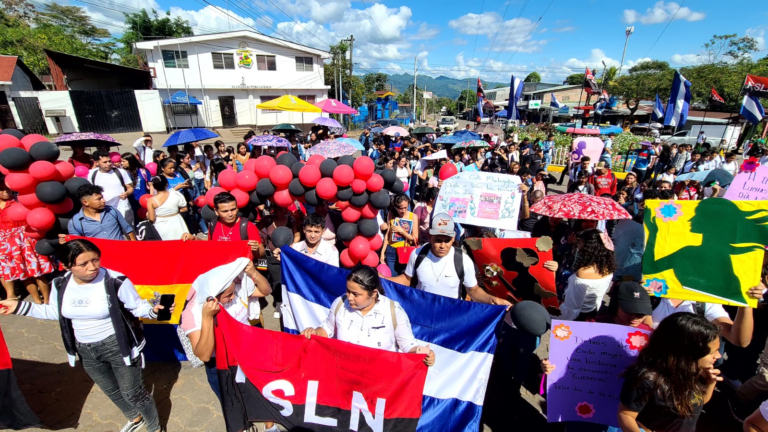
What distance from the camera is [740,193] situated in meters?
3.77

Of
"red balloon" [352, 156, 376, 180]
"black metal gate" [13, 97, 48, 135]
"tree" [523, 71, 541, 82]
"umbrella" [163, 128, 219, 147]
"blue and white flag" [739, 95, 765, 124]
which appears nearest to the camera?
"red balloon" [352, 156, 376, 180]

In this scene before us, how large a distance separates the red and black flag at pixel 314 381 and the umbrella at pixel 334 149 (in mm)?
6011

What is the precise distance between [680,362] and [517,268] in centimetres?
147

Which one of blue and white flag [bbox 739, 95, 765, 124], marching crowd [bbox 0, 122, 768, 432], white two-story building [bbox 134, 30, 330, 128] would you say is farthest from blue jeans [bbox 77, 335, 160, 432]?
white two-story building [bbox 134, 30, 330, 128]

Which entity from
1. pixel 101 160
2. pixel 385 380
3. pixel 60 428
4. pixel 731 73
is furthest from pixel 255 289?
pixel 731 73

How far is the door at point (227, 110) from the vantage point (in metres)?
28.0

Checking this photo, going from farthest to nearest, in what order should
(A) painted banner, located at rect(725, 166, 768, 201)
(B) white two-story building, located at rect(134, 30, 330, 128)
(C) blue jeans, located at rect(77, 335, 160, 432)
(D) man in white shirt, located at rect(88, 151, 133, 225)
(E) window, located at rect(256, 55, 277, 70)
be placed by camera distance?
(E) window, located at rect(256, 55, 277, 70) < (B) white two-story building, located at rect(134, 30, 330, 128) < (D) man in white shirt, located at rect(88, 151, 133, 225) < (A) painted banner, located at rect(725, 166, 768, 201) < (C) blue jeans, located at rect(77, 335, 160, 432)

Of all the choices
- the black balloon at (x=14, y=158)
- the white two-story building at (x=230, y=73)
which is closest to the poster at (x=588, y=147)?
the black balloon at (x=14, y=158)

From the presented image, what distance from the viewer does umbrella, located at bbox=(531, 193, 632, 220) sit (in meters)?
3.45

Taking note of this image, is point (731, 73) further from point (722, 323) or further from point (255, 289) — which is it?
point (255, 289)

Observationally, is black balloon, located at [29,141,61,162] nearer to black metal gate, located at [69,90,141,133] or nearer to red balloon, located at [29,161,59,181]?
red balloon, located at [29,161,59,181]

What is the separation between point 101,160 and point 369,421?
5265mm

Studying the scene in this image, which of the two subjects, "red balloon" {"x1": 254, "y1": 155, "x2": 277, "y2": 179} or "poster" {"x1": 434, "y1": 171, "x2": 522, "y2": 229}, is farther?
"poster" {"x1": 434, "y1": 171, "x2": 522, "y2": 229}

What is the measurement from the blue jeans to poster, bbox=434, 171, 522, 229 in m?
3.45
